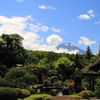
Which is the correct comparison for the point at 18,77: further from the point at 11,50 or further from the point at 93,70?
the point at 11,50

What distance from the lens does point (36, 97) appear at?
75.3 feet

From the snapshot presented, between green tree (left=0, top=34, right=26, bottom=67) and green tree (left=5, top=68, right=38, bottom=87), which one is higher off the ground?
green tree (left=0, top=34, right=26, bottom=67)

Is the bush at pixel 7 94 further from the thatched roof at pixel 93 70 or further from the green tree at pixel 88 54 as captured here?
the green tree at pixel 88 54

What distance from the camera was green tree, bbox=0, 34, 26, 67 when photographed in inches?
2557

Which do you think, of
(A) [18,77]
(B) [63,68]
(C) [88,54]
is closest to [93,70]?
(A) [18,77]

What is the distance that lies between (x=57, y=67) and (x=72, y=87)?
36178 millimetres

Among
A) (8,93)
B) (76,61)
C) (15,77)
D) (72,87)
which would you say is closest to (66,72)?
(76,61)

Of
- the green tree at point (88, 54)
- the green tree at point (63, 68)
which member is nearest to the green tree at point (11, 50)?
the green tree at point (63, 68)

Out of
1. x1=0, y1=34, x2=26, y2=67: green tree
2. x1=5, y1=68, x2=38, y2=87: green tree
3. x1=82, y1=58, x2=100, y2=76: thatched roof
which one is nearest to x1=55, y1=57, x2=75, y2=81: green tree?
x1=0, y1=34, x2=26, y2=67: green tree

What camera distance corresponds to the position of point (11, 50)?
67.0 m

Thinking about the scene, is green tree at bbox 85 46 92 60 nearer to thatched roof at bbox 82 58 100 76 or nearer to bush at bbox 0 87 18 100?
thatched roof at bbox 82 58 100 76

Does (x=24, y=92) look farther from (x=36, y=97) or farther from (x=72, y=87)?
(x=72, y=87)

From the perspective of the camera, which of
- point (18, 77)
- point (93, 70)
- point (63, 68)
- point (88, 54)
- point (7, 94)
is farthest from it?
point (88, 54)

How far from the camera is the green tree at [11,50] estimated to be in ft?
213
